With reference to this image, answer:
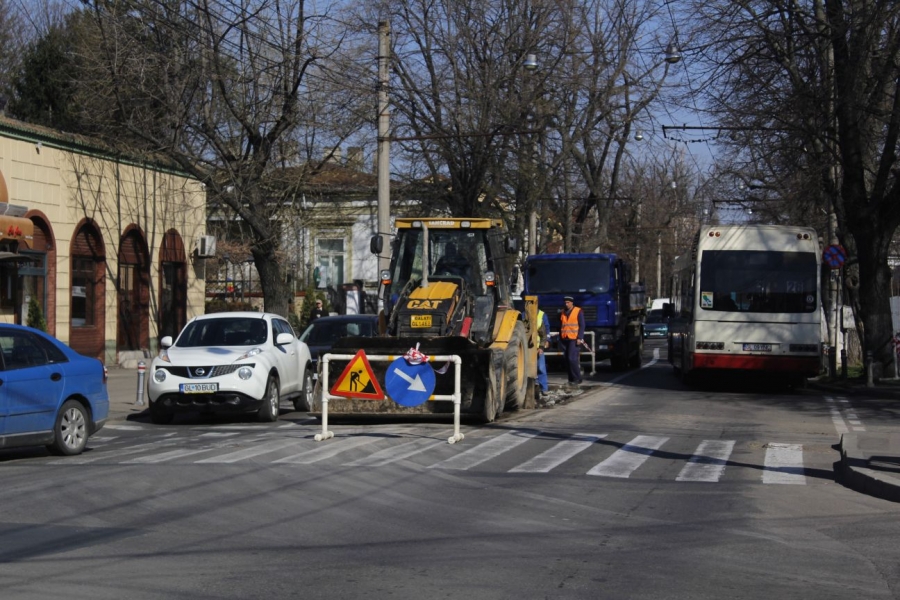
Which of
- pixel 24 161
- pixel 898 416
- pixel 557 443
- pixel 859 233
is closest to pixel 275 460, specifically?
pixel 557 443

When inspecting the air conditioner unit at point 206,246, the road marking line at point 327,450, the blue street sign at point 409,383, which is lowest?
the road marking line at point 327,450

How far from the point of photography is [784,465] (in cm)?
1223

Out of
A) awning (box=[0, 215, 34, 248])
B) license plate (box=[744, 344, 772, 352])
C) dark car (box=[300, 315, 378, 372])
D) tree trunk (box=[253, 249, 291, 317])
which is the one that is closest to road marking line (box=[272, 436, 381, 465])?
dark car (box=[300, 315, 378, 372])

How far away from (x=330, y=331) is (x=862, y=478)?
42.6ft

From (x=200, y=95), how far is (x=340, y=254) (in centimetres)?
3294

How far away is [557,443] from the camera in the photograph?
1383 centimetres

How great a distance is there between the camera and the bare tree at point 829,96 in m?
21.6

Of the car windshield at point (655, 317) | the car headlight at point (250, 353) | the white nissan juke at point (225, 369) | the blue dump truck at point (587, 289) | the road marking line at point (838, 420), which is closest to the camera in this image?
the road marking line at point (838, 420)

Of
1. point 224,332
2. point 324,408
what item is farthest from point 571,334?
point 324,408

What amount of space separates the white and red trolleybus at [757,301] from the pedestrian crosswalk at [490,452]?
8801 millimetres

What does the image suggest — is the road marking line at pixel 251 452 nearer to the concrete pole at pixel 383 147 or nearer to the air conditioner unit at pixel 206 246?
the concrete pole at pixel 383 147

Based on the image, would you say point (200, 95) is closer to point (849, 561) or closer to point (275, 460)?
point (275, 460)

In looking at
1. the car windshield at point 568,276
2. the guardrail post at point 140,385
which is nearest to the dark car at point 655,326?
the car windshield at point 568,276

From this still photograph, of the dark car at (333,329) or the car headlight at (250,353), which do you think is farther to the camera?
the dark car at (333,329)
